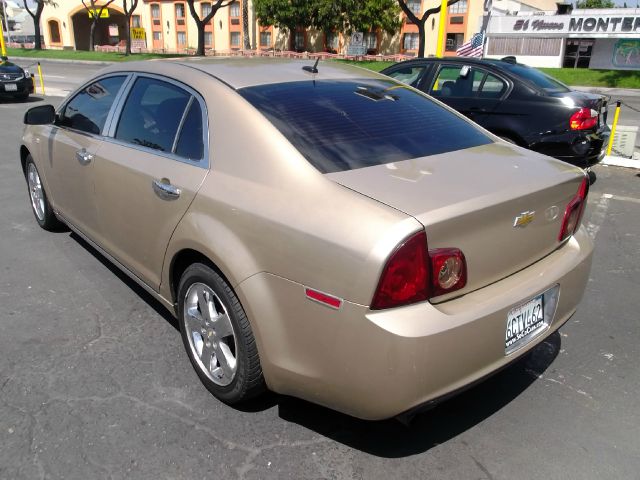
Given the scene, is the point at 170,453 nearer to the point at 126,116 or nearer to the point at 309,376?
the point at 309,376

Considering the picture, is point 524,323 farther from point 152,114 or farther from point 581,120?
point 581,120

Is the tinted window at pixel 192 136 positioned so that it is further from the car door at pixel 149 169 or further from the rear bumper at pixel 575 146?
the rear bumper at pixel 575 146

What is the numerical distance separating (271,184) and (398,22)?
169 feet

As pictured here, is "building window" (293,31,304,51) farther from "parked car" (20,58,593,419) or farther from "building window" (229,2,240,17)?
"parked car" (20,58,593,419)

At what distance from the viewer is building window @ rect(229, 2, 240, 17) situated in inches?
2271

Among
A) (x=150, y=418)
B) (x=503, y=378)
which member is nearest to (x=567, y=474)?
(x=503, y=378)

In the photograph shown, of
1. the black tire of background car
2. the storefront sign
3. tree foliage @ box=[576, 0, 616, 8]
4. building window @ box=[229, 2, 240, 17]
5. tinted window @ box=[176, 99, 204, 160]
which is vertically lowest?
the black tire of background car

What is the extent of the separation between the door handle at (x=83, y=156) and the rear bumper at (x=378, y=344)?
189 centimetres

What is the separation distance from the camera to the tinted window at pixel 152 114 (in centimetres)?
309

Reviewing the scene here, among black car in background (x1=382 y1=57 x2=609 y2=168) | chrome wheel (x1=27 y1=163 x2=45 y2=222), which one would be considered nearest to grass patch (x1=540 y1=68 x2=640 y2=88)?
black car in background (x1=382 y1=57 x2=609 y2=168)

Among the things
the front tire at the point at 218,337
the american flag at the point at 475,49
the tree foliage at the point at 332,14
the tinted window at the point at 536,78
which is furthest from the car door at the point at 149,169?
the tree foliage at the point at 332,14

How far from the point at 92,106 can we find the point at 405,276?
2952mm

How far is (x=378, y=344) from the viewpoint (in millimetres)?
2041

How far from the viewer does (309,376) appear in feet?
7.56
